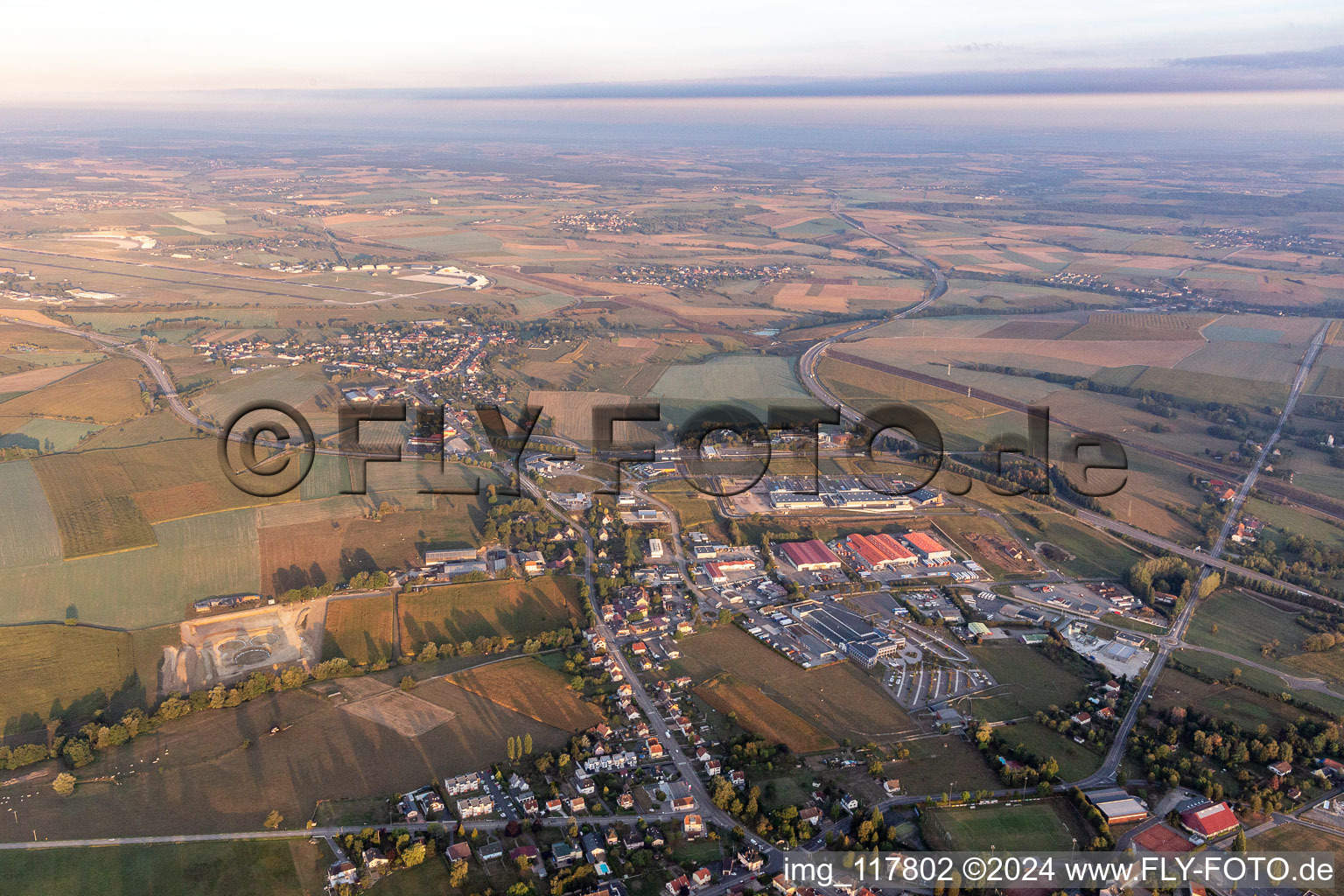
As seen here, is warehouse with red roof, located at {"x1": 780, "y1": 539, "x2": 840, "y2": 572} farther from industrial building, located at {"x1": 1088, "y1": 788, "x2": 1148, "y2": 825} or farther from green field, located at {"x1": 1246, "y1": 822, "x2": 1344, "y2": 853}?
green field, located at {"x1": 1246, "y1": 822, "x2": 1344, "y2": 853}

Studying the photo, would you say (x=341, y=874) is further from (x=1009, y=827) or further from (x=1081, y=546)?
(x=1081, y=546)

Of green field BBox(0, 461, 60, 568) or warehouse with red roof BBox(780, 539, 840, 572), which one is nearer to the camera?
green field BBox(0, 461, 60, 568)

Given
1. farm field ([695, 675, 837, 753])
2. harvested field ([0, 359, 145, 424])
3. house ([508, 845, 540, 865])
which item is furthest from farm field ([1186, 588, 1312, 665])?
harvested field ([0, 359, 145, 424])

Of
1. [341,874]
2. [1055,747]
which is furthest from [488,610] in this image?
[1055,747]

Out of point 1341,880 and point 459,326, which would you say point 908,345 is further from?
point 1341,880

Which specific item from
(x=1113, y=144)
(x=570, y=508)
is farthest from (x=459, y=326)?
(x=1113, y=144)
